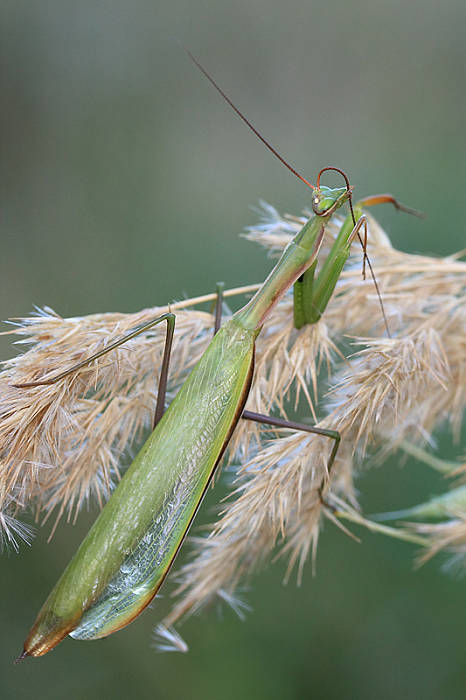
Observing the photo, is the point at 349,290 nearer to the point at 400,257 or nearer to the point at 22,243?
the point at 400,257

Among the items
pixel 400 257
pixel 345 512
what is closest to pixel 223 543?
pixel 345 512

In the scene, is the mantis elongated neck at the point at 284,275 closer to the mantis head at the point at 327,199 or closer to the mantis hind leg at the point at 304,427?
the mantis head at the point at 327,199

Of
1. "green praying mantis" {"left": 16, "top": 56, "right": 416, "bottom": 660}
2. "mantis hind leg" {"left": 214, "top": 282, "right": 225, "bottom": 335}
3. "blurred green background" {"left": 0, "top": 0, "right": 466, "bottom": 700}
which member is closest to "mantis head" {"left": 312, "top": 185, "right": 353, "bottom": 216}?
"green praying mantis" {"left": 16, "top": 56, "right": 416, "bottom": 660}

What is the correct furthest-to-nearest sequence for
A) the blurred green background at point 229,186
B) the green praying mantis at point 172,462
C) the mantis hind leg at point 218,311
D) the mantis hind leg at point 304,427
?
1. the blurred green background at point 229,186
2. the mantis hind leg at point 218,311
3. the mantis hind leg at point 304,427
4. the green praying mantis at point 172,462

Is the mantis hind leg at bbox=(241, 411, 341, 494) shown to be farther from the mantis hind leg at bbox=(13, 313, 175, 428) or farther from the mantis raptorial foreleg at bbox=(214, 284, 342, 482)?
the mantis hind leg at bbox=(13, 313, 175, 428)

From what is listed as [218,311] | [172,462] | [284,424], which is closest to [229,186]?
[218,311]

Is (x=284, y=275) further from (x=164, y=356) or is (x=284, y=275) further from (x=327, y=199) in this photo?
(x=164, y=356)

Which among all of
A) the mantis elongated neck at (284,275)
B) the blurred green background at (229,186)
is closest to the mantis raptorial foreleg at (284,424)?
the mantis elongated neck at (284,275)
